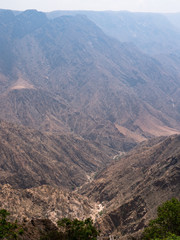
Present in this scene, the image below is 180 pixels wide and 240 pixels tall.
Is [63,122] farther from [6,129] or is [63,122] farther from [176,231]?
[176,231]

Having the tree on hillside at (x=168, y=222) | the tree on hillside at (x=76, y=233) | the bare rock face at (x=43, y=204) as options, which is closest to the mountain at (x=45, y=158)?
the bare rock face at (x=43, y=204)

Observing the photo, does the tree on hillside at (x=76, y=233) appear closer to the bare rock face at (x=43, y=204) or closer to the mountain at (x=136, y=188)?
the mountain at (x=136, y=188)

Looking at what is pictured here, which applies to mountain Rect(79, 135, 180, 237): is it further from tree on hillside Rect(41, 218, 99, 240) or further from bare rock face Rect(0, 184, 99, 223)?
tree on hillside Rect(41, 218, 99, 240)

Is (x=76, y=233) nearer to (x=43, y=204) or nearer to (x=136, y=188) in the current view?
(x=43, y=204)

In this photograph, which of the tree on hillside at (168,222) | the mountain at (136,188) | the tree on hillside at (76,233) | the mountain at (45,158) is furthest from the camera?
the mountain at (45,158)

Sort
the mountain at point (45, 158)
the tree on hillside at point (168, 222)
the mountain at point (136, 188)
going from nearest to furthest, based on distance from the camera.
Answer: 1. the tree on hillside at point (168, 222)
2. the mountain at point (136, 188)
3. the mountain at point (45, 158)

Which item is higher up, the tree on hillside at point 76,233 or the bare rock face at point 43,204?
the tree on hillside at point 76,233

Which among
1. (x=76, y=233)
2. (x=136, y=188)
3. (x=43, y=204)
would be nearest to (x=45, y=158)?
(x=43, y=204)
